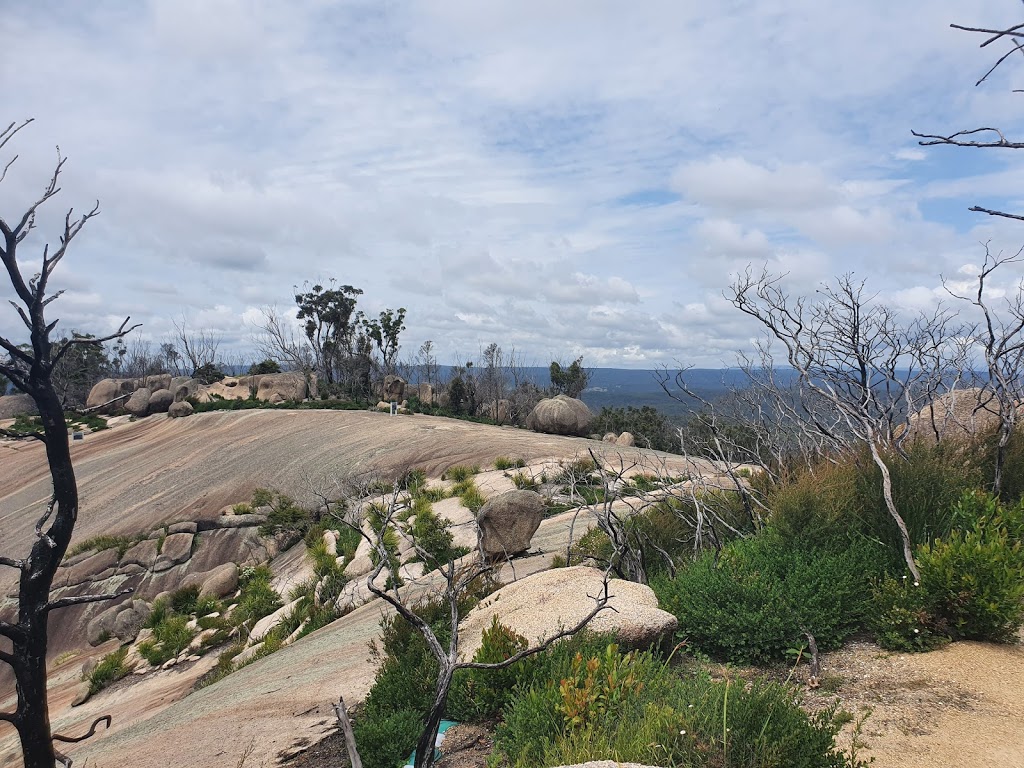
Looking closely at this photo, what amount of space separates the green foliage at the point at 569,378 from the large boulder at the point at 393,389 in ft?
30.4

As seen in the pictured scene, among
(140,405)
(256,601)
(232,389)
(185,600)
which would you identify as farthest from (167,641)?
(232,389)

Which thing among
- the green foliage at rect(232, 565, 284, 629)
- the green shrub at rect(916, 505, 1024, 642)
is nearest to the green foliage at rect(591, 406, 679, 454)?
the green foliage at rect(232, 565, 284, 629)

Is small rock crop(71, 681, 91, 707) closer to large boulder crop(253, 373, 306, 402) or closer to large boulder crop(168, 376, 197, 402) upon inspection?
large boulder crop(253, 373, 306, 402)

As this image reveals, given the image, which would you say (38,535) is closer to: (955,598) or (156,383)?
(955,598)

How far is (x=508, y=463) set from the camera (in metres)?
20.0

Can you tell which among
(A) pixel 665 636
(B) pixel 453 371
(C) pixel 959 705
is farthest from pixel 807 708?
(B) pixel 453 371

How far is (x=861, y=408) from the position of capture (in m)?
7.37

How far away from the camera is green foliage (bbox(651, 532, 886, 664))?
5.32 m

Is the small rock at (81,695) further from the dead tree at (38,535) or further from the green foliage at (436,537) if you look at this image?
the dead tree at (38,535)

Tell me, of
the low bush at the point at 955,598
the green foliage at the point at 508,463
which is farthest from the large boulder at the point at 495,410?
the low bush at the point at 955,598

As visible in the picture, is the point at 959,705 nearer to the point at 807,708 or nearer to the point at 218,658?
the point at 807,708

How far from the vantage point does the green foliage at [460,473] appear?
63.1ft

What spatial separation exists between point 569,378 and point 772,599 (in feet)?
113

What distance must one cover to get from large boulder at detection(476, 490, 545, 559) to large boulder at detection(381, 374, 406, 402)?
87.6ft
